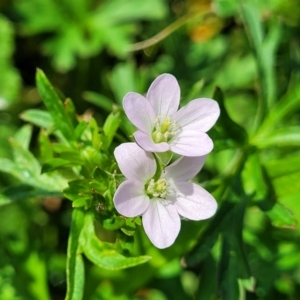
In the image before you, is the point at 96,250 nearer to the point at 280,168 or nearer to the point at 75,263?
the point at 75,263

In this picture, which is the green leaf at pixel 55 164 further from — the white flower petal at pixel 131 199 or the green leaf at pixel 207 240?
the green leaf at pixel 207 240

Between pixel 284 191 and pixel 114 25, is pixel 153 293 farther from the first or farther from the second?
pixel 114 25

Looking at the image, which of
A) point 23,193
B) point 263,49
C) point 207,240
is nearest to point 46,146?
point 23,193

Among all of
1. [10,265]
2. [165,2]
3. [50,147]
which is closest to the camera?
[50,147]

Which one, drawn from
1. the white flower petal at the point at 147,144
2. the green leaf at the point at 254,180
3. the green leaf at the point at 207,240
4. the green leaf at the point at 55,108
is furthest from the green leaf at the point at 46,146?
the green leaf at the point at 254,180

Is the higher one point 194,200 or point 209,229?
point 194,200

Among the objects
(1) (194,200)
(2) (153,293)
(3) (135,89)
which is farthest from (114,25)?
(1) (194,200)
